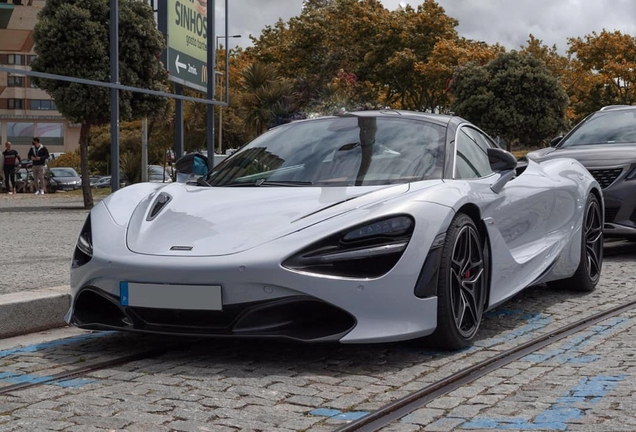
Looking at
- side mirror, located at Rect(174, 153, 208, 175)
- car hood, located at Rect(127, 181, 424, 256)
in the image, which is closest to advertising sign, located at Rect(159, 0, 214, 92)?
side mirror, located at Rect(174, 153, 208, 175)

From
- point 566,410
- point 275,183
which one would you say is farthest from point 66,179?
point 566,410

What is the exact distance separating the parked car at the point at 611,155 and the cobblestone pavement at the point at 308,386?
3.99 m

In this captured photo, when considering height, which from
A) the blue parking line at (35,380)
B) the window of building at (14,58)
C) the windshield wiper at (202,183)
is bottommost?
the blue parking line at (35,380)

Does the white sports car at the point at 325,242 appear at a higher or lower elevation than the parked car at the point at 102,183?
higher

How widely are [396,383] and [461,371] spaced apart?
1.19ft

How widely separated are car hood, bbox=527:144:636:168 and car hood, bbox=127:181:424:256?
5.31 metres

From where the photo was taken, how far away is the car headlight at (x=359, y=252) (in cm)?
436

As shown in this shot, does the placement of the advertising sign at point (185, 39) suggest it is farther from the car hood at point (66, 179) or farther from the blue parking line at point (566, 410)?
the car hood at point (66, 179)

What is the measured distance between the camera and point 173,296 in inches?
174

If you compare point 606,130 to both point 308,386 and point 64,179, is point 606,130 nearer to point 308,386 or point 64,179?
point 308,386

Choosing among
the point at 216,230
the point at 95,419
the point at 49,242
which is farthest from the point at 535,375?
the point at 49,242

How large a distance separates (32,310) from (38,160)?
23408 millimetres

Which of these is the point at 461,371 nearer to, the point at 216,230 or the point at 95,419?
the point at 216,230

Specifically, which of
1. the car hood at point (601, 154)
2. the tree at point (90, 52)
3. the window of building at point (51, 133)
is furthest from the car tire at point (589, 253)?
the window of building at point (51, 133)
